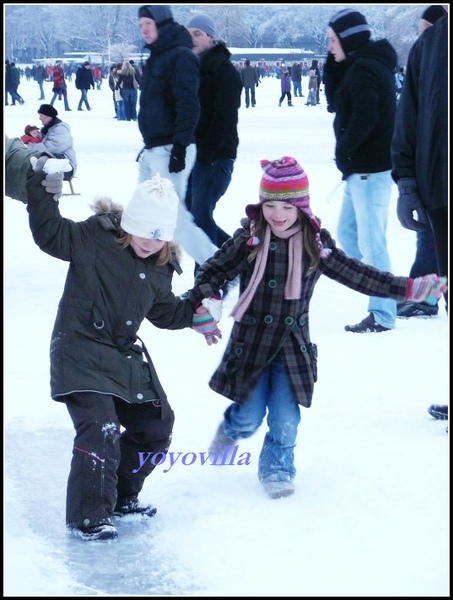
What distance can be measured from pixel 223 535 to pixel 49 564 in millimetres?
491

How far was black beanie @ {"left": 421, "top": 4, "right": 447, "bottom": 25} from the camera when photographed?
4785 millimetres

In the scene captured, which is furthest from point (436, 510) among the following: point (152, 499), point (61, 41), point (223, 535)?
point (61, 41)

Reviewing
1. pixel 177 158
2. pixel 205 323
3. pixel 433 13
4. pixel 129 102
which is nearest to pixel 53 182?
pixel 205 323

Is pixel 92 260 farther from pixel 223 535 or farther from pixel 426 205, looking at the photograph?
pixel 426 205

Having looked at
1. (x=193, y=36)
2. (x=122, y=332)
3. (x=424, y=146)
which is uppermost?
(x=193, y=36)

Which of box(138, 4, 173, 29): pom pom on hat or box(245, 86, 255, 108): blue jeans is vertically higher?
box(138, 4, 173, 29): pom pom on hat

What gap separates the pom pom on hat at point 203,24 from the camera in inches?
231

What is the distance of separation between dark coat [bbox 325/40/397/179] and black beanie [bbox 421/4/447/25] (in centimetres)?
32

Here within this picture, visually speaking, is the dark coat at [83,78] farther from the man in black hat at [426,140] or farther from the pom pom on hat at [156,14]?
the man in black hat at [426,140]

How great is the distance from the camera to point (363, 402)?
13.6 feet

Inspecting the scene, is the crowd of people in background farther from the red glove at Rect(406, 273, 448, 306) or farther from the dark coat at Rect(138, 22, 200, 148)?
the dark coat at Rect(138, 22, 200, 148)

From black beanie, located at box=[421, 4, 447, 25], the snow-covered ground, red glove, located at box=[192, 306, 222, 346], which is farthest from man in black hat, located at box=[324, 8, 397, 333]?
red glove, located at box=[192, 306, 222, 346]

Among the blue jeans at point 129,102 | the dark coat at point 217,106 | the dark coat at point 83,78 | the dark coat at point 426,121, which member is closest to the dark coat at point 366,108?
the dark coat at point 217,106

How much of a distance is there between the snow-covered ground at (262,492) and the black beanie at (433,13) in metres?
1.52
